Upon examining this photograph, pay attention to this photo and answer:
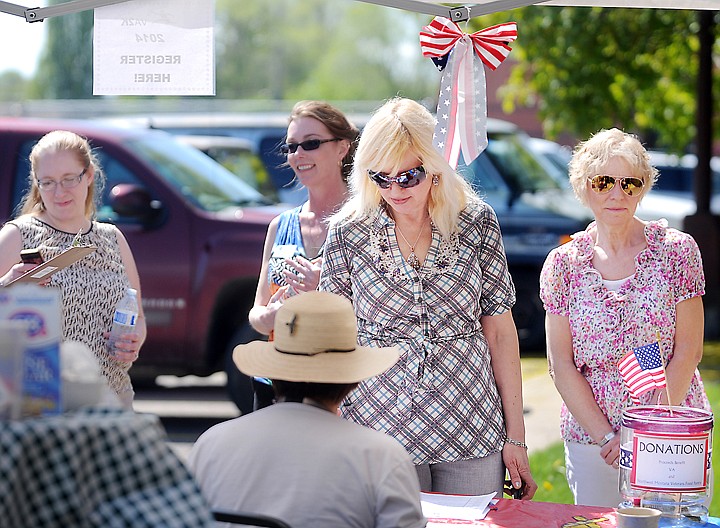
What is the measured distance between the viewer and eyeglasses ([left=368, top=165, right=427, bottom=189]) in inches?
135

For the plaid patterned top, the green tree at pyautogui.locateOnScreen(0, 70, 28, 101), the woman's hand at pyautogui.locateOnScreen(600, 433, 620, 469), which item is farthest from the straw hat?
the green tree at pyautogui.locateOnScreen(0, 70, 28, 101)

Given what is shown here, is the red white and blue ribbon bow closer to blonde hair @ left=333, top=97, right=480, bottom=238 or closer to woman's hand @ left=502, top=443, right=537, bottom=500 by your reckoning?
blonde hair @ left=333, top=97, right=480, bottom=238

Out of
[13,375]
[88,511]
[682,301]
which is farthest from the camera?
[682,301]

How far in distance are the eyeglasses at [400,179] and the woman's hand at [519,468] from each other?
0.91m

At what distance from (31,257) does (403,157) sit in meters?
1.35

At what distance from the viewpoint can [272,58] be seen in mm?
64375

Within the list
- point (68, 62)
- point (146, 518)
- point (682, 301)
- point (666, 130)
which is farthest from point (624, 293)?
point (68, 62)

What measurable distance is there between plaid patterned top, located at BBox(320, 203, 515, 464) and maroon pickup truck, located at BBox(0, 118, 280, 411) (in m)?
3.95

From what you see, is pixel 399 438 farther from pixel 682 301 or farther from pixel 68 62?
pixel 68 62

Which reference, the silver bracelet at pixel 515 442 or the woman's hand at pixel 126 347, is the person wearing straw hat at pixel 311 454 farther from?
the woman's hand at pixel 126 347

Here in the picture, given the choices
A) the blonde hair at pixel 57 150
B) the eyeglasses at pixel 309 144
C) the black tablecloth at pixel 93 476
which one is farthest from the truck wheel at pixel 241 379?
the black tablecloth at pixel 93 476

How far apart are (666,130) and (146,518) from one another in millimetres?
12802

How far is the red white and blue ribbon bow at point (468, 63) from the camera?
151 inches

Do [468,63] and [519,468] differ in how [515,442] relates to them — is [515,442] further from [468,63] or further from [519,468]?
[468,63]
